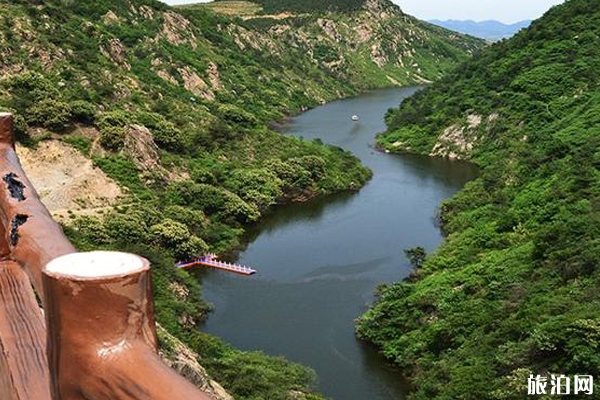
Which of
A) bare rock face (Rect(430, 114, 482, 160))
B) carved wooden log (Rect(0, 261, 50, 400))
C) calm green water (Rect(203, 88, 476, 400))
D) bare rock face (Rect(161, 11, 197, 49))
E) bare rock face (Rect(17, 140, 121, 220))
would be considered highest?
bare rock face (Rect(161, 11, 197, 49))

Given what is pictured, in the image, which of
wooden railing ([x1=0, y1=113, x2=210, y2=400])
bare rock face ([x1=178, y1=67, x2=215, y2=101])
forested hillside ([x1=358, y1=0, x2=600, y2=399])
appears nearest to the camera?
wooden railing ([x1=0, y1=113, x2=210, y2=400])

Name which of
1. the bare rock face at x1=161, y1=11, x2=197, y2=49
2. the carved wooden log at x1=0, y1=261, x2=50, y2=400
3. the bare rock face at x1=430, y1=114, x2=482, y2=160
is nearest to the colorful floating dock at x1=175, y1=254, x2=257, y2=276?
the carved wooden log at x1=0, y1=261, x2=50, y2=400

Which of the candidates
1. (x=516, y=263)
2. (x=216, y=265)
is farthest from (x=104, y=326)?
(x=216, y=265)

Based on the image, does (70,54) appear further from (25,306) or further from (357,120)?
(25,306)

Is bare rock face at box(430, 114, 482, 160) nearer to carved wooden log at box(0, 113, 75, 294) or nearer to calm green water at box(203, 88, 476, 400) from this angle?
calm green water at box(203, 88, 476, 400)

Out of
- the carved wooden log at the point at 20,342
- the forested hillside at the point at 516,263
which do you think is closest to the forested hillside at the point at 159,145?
the forested hillside at the point at 516,263

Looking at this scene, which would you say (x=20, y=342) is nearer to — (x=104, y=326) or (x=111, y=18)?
(x=104, y=326)
